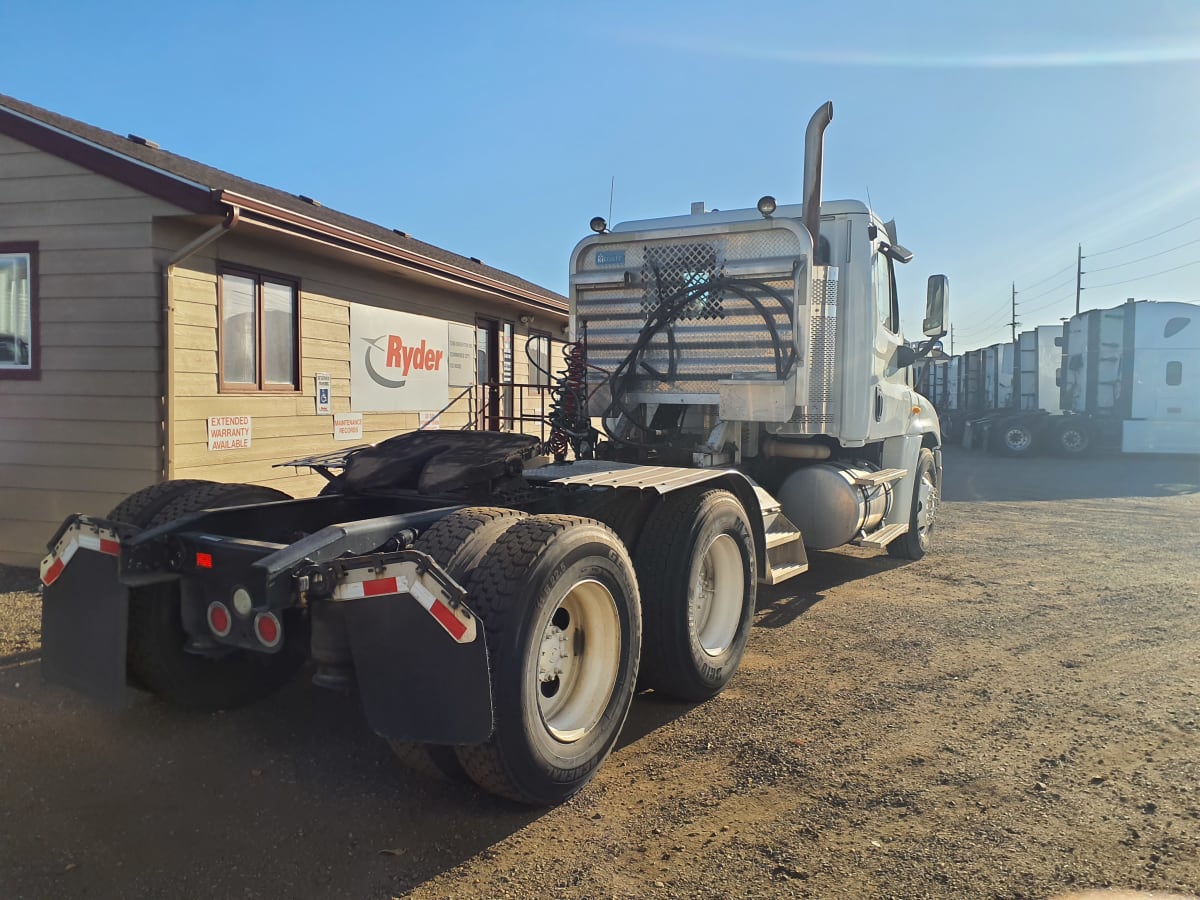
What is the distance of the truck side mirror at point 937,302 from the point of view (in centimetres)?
773

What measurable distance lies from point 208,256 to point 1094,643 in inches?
302

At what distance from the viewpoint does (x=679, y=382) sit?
21.9 feet

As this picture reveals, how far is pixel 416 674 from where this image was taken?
121 inches

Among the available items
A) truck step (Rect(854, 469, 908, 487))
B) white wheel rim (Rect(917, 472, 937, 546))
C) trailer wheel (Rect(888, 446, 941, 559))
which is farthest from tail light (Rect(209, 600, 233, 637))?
white wheel rim (Rect(917, 472, 937, 546))

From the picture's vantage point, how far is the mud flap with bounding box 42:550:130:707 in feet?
12.0

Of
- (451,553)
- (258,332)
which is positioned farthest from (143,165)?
(451,553)

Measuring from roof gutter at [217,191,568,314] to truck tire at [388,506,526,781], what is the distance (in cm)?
484

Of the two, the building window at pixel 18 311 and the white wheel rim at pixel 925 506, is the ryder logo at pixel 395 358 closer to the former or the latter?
the building window at pixel 18 311

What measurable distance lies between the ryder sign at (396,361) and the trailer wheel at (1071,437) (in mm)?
19870

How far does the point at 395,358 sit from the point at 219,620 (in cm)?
710

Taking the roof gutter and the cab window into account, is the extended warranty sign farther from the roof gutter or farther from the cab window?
the cab window

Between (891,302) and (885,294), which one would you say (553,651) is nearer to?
(885,294)

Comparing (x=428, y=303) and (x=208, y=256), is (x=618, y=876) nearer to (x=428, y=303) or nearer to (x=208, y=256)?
(x=208, y=256)

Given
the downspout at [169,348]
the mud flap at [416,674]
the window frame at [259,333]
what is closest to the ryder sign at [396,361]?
the window frame at [259,333]
